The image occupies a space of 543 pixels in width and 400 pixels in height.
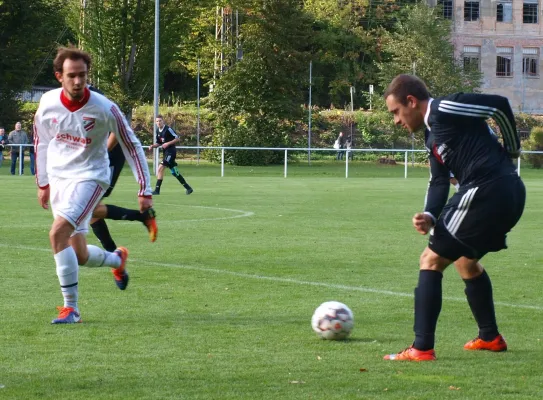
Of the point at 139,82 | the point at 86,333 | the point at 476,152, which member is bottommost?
the point at 86,333

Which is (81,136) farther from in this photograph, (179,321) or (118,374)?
(118,374)

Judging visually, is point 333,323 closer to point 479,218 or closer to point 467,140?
point 479,218

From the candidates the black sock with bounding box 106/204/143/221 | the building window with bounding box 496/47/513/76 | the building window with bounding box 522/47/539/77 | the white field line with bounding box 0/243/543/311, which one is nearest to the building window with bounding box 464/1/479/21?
the building window with bounding box 496/47/513/76

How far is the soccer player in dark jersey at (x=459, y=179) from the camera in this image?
6.12m

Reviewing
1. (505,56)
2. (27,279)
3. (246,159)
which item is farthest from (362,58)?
(27,279)

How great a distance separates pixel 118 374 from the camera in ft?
19.4

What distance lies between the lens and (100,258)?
8.44m

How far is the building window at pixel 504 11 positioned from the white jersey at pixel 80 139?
7199cm


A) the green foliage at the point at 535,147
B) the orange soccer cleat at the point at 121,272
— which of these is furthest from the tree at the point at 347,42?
the orange soccer cleat at the point at 121,272

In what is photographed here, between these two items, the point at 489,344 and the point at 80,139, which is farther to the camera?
the point at 80,139

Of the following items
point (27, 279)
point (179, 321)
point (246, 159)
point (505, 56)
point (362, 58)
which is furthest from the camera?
point (505, 56)

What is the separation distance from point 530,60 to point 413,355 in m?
73.9

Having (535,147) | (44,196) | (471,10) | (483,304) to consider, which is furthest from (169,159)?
(471,10)

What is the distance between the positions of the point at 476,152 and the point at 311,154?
42614 millimetres
